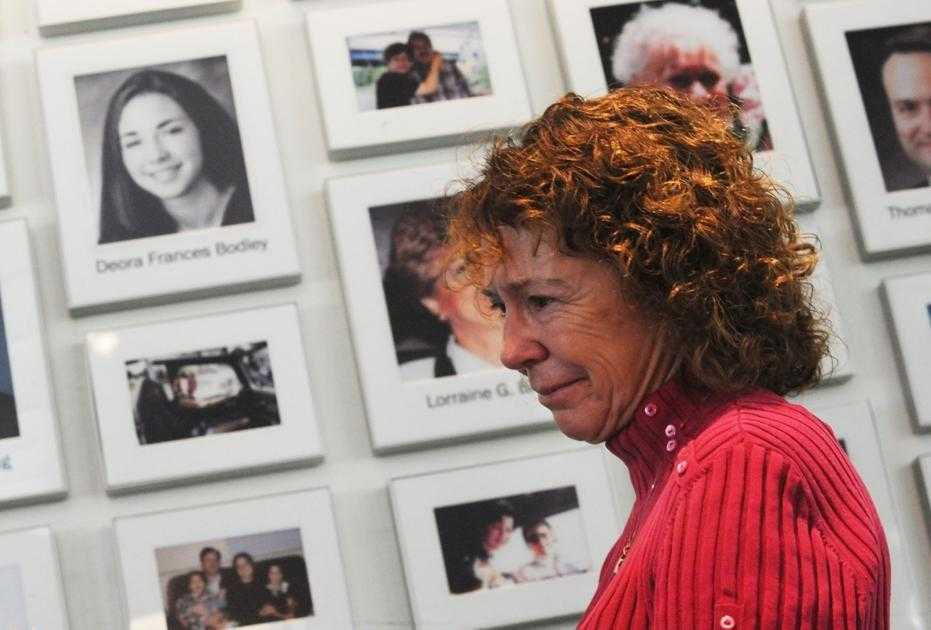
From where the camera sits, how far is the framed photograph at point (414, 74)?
2236 mm

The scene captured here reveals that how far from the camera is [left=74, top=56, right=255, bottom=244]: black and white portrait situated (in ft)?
7.14

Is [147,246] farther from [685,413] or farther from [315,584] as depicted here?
[685,413]

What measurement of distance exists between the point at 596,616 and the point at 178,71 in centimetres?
130

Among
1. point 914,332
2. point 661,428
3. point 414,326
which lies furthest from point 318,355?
point 661,428

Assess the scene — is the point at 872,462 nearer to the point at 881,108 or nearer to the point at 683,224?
the point at 881,108

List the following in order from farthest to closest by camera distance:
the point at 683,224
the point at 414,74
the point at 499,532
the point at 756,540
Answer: the point at 414,74
the point at 499,532
the point at 683,224
the point at 756,540

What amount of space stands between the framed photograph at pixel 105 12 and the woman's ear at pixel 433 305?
0.52m

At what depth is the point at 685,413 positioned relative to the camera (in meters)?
1.25

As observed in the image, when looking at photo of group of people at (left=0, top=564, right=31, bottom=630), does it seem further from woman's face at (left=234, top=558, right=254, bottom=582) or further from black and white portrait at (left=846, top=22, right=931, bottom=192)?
black and white portrait at (left=846, top=22, right=931, bottom=192)

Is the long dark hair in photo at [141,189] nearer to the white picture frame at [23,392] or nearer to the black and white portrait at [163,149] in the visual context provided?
the black and white portrait at [163,149]

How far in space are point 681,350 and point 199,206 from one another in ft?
3.58

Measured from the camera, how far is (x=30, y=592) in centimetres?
206

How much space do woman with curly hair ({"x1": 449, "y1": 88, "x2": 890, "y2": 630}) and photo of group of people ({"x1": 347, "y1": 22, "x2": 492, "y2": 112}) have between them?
879 millimetres

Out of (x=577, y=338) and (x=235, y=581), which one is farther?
(x=235, y=581)
